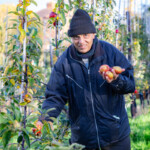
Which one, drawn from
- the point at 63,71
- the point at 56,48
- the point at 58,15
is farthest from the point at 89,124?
the point at 58,15

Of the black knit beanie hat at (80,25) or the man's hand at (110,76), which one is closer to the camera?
the man's hand at (110,76)

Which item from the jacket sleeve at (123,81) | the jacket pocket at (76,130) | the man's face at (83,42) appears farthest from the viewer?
the jacket pocket at (76,130)

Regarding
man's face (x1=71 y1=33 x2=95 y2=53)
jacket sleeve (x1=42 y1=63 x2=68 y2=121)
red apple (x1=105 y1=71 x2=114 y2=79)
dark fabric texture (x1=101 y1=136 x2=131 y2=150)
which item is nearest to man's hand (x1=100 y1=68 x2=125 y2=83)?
red apple (x1=105 y1=71 x2=114 y2=79)

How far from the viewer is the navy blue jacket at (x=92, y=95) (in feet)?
7.29

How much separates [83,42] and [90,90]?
405 millimetres

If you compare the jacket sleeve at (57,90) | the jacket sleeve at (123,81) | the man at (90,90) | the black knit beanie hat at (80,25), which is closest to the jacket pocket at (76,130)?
the man at (90,90)

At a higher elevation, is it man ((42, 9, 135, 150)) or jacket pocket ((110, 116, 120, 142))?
man ((42, 9, 135, 150))

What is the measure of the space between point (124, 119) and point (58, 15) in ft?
4.75

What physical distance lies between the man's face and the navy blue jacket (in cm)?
8

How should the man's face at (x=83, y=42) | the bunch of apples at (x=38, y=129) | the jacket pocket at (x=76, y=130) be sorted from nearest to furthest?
the bunch of apples at (x=38, y=129) < the man's face at (x=83, y=42) < the jacket pocket at (x=76, y=130)

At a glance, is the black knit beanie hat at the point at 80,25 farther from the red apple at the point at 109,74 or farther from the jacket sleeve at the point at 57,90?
the red apple at the point at 109,74

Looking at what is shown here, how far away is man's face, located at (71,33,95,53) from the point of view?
2197mm

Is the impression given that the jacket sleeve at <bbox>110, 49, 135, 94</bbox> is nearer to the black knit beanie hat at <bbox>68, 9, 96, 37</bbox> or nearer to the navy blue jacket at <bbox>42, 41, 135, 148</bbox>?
the navy blue jacket at <bbox>42, 41, 135, 148</bbox>

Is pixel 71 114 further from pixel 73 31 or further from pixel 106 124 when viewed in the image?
pixel 73 31
